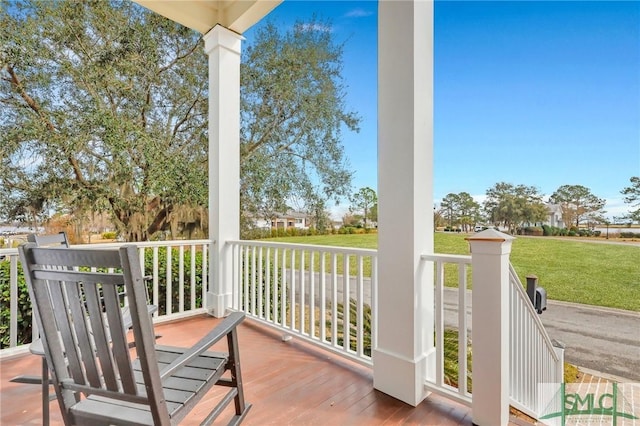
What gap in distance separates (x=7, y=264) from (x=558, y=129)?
16.0 ft

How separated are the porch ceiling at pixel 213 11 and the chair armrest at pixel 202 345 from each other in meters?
3.13

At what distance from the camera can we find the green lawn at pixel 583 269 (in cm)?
198

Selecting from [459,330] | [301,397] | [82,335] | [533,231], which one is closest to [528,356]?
[459,330]

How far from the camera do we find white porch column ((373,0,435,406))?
1987 mm

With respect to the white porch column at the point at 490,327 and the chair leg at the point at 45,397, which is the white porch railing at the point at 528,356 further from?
the chair leg at the point at 45,397

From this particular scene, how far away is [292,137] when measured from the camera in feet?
17.4

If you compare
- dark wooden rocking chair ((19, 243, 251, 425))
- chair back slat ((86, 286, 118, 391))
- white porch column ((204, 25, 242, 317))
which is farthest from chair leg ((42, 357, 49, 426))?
white porch column ((204, 25, 242, 317))

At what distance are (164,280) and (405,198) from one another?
3.38 meters

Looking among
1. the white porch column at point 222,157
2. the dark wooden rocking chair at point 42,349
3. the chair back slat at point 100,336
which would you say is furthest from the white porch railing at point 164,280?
the chair back slat at point 100,336

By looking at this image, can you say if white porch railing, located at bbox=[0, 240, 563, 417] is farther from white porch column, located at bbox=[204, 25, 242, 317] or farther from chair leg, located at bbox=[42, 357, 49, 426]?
chair leg, located at bbox=[42, 357, 49, 426]

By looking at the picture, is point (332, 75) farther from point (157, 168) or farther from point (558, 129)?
point (558, 129)

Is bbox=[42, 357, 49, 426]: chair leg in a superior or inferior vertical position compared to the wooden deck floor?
superior
